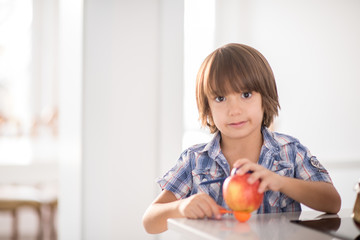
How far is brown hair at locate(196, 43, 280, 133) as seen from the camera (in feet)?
3.84

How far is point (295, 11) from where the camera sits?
2984 mm

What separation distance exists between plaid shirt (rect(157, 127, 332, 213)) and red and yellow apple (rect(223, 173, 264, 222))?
0.98 feet

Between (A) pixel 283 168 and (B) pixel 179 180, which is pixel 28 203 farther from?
(A) pixel 283 168

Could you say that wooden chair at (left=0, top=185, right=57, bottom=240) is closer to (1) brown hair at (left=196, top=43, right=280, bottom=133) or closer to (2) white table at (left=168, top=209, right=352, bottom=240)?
(1) brown hair at (left=196, top=43, right=280, bottom=133)

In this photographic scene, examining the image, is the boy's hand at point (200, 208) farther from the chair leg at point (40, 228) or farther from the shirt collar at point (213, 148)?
the chair leg at point (40, 228)

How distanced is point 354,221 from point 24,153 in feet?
15.5

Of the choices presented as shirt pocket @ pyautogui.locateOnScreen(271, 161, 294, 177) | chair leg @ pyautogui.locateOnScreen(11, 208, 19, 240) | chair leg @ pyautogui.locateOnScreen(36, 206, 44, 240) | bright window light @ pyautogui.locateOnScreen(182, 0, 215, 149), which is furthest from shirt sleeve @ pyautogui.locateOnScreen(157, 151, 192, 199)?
chair leg @ pyautogui.locateOnScreen(11, 208, 19, 240)

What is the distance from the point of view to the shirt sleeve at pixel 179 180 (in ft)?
4.16

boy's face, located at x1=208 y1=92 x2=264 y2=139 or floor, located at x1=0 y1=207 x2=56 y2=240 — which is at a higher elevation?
boy's face, located at x1=208 y1=92 x2=264 y2=139

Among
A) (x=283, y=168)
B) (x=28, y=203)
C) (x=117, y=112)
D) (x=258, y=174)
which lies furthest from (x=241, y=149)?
(x=28, y=203)

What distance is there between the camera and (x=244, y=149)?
50.3 inches

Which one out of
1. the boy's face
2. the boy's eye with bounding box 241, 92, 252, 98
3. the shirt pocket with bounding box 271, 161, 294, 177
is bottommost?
the shirt pocket with bounding box 271, 161, 294, 177

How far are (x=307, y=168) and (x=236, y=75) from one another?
31cm

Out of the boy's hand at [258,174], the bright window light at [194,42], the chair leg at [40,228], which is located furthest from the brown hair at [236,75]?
the chair leg at [40,228]
